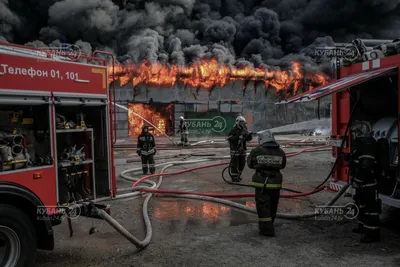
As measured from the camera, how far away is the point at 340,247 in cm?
429

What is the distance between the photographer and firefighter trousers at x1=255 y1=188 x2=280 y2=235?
4668 millimetres

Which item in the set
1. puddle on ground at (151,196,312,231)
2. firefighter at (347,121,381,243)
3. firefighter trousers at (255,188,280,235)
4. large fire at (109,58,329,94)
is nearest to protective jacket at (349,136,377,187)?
firefighter at (347,121,381,243)

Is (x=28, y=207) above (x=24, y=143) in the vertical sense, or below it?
below

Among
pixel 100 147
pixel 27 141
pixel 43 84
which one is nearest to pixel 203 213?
pixel 100 147

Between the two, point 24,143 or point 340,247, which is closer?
point 24,143

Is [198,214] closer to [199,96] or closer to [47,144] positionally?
[47,144]

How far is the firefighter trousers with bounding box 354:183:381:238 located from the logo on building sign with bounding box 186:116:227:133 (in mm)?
19223

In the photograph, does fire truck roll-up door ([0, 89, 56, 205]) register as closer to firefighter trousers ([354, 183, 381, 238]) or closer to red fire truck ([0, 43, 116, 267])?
red fire truck ([0, 43, 116, 267])

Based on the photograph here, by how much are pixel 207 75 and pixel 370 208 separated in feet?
71.8

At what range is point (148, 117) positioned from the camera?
2442 centimetres

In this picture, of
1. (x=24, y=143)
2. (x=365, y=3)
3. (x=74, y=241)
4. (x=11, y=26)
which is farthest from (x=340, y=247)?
(x=365, y=3)

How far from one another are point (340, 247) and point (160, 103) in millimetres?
20836

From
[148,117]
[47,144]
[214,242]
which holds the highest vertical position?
[148,117]

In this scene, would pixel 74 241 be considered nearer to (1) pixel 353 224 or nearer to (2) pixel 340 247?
(2) pixel 340 247
